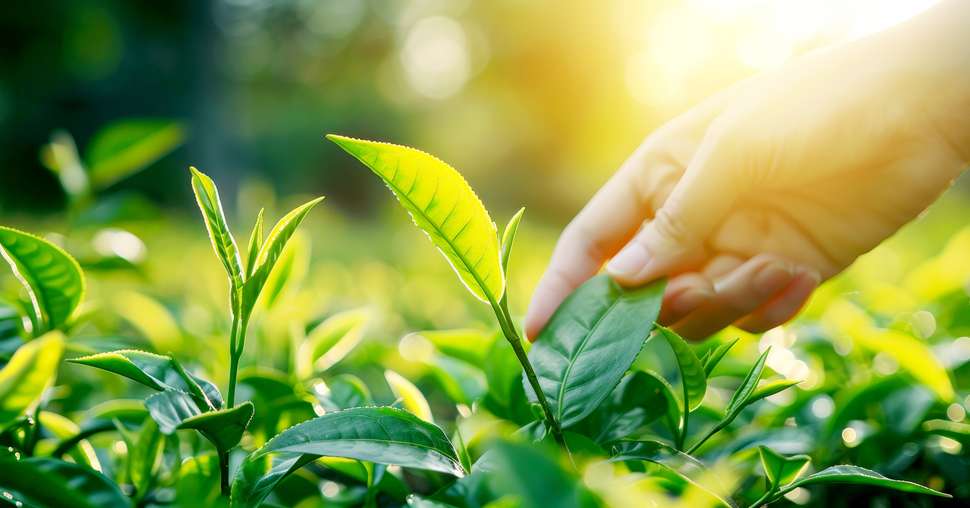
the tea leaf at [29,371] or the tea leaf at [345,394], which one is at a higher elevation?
the tea leaf at [29,371]

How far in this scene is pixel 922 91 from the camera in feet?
3.95

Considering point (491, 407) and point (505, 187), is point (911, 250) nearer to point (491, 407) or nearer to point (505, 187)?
point (491, 407)

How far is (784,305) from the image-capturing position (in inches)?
52.1

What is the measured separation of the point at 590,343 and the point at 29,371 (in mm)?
561

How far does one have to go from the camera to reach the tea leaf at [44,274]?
833 millimetres

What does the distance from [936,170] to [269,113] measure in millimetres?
31424

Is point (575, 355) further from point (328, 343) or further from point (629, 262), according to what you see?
point (328, 343)

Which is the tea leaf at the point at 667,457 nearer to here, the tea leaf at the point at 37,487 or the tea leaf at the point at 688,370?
Result: the tea leaf at the point at 688,370

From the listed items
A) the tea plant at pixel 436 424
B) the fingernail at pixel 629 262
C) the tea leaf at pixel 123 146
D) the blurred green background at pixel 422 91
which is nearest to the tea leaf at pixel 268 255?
the tea plant at pixel 436 424

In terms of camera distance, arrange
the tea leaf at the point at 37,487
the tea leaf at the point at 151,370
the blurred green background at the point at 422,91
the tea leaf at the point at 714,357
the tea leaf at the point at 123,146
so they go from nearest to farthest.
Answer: the tea leaf at the point at 37,487 < the tea leaf at the point at 151,370 < the tea leaf at the point at 714,357 < the tea leaf at the point at 123,146 < the blurred green background at the point at 422,91

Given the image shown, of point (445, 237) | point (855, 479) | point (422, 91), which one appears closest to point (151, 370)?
point (445, 237)

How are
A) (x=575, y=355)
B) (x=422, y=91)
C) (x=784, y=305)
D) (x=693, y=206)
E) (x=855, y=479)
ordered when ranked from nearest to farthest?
(x=855, y=479) → (x=575, y=355) → (x=693, y=206) → (x=784, y=305) → (x=422, y=91)

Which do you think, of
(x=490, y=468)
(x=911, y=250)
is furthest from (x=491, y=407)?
(x=911, y=250)

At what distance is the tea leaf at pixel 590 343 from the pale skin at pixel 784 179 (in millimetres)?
123
